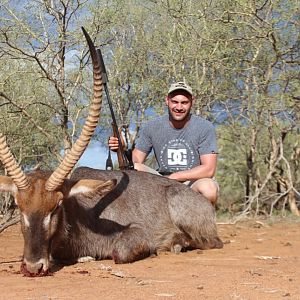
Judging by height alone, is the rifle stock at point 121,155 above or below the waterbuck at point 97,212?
above

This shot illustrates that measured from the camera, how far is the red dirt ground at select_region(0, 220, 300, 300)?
393 centimetres

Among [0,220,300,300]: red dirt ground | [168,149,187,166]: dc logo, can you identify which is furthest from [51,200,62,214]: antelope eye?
[168,149,187,166]: dc logo

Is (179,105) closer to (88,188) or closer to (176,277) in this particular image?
(88,188)

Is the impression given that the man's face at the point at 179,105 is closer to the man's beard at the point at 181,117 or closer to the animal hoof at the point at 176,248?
the man's beard at the point at 181,117

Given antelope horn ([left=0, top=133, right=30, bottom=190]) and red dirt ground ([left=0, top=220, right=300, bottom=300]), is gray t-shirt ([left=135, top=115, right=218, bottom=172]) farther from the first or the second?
antelope horn ([left=0, top=133, right=30, bottom=190])

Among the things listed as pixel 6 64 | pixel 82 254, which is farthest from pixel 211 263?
pixel 6 64

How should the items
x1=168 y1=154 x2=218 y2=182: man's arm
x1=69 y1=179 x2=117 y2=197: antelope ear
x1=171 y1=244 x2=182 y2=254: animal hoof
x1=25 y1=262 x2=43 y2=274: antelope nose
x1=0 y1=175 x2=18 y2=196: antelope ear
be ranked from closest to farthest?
x1=25 y1=262 x2=43 y2=274: antelope nose < x1=0 y1=175 x2=18 y2=196: antelope ear < x1=69 y1=179 x2=117 y2=197: antelope ear < x1=171 y1=244 x2=182 y2=254: animal hoof < x1=168 y1=154 x2=218 y2=182: man's arm

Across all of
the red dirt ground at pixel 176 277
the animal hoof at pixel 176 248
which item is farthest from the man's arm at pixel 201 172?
the animal hoof at pixel 176 248

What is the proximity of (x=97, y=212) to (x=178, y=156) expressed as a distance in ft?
5.57

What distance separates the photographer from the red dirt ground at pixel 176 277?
3.93 meters

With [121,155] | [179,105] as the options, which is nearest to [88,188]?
[121,155]

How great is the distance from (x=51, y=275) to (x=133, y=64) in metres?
14.1

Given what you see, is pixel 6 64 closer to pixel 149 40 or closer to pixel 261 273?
pixel 149 40

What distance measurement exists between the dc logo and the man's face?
0.37m
